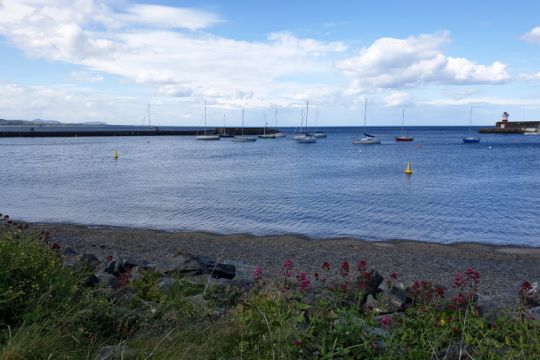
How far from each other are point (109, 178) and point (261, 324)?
119 feet

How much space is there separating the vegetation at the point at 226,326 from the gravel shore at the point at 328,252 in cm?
574

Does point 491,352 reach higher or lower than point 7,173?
higher

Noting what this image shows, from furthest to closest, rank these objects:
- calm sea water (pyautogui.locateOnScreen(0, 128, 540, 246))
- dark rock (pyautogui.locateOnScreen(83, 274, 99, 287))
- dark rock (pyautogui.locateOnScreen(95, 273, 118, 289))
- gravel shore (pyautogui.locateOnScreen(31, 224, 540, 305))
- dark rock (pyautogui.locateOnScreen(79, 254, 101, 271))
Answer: calm sea water (pyautogui.locateOnScreen(0, 128, 540, 246)) → gravel shore (pyautogui.locateOnScreen(31, 224, 540, 305)) → dark rock (pyautogui.locateOnScreen(79, 254, 101, 271)) → dark rock (pyautogui.locateOnScreen(95, 273, 118, 289)) → dark rock (pyautogui.locateOnScreen(83, 274, 99, 287))

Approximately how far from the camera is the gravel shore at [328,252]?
1255 cm

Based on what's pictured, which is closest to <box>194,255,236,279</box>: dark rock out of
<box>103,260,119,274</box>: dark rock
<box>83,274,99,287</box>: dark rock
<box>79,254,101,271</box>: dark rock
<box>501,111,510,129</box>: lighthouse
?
<box>103,260,119,274</box>: dark rock

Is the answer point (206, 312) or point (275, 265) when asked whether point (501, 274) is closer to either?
point (275, 265)

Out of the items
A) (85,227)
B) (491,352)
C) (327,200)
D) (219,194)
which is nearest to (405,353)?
(491,352)

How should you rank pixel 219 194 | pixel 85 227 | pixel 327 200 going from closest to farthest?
A: pixel 85 227, pixel 327 200, pixel 219 194

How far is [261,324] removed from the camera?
491cm

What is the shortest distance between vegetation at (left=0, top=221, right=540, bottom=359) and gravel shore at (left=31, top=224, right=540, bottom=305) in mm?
5744

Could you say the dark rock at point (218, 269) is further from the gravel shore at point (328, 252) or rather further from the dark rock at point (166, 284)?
the gravel shore at point (328, 252)

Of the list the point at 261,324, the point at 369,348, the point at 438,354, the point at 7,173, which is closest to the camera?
the point at 369,348

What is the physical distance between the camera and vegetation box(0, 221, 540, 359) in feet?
14.3

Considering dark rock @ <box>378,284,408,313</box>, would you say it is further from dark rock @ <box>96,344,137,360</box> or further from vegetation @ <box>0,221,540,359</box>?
dark rock @ <box>96,344,137,360</box>
